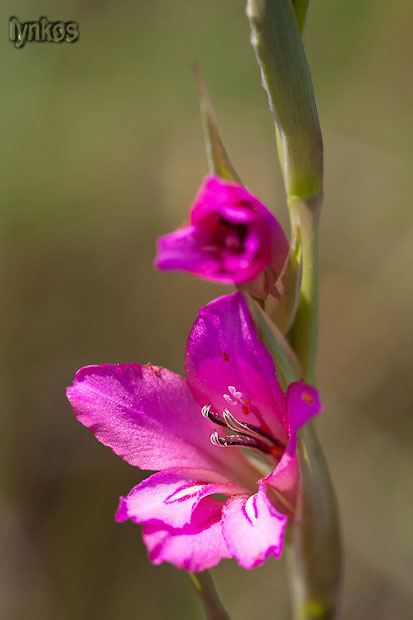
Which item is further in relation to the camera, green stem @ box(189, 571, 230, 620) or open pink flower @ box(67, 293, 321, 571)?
green stem @ box(189, 571, 230, 620)

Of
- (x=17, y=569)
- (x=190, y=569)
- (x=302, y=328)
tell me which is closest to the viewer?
(x=190, y=569)

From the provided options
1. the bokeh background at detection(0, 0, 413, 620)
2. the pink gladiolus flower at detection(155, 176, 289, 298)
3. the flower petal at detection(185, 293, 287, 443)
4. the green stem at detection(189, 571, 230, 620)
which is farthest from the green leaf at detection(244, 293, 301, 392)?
the bokeh background at detection(0, 0, 413, 620)

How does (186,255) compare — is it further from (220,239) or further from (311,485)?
(311,485)

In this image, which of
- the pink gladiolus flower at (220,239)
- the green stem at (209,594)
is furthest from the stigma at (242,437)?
the pink gladiolus flower at (220,239)

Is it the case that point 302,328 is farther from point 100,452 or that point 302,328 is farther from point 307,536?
point 100,452

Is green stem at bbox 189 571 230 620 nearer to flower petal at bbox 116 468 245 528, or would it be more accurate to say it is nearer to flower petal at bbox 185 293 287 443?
flower petal at bbox 116 468 245 528

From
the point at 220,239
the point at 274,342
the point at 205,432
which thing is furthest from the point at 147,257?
the point at 220,239

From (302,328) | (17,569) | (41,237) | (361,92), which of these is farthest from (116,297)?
(302,328)
